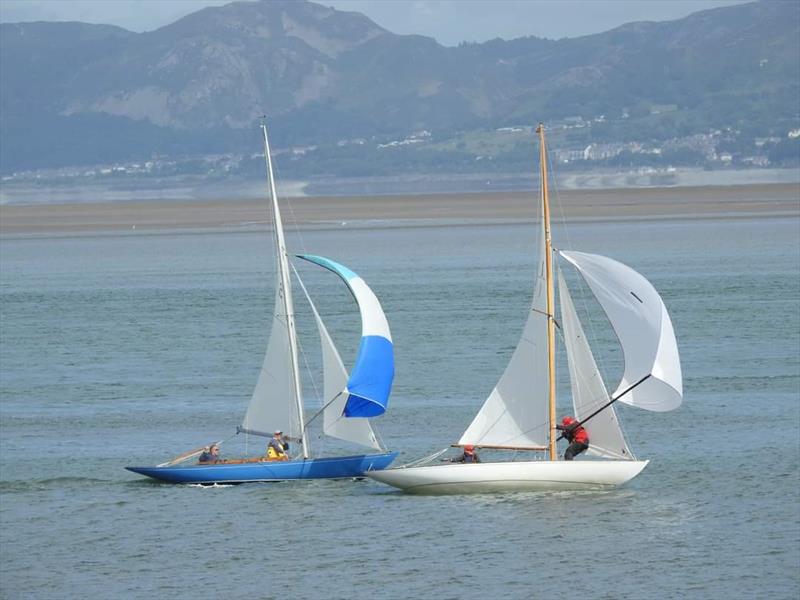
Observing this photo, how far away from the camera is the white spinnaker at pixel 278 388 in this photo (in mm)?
40875

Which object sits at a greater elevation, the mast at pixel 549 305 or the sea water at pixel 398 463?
the mast at pixel 549 305

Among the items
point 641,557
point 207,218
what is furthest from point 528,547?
point 207,218

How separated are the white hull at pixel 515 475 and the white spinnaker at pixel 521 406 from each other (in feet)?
3.17

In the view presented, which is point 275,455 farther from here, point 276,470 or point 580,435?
point 580,435

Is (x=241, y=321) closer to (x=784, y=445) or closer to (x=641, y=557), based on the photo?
(x=784, y=445)

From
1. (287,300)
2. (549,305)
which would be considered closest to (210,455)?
(287,300)

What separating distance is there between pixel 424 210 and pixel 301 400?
122430mm

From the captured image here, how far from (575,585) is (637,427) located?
14714mm

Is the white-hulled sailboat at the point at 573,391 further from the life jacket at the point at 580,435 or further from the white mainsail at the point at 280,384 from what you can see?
the white mainsail at the point at 280,384

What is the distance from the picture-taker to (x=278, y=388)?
4109 cm

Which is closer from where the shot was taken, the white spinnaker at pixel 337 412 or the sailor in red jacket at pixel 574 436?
the sailor in red jacket at pixel 574 436

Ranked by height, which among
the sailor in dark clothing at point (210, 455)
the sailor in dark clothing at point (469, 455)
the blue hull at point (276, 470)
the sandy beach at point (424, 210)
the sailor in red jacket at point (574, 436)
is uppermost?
the sailor in red jacket at point (574, 436)

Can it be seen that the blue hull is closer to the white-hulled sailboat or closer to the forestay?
the white-hulled sailboat

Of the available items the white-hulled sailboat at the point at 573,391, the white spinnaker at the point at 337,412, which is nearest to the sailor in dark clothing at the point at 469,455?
the white-hulled sailboat at the point at 573,391
